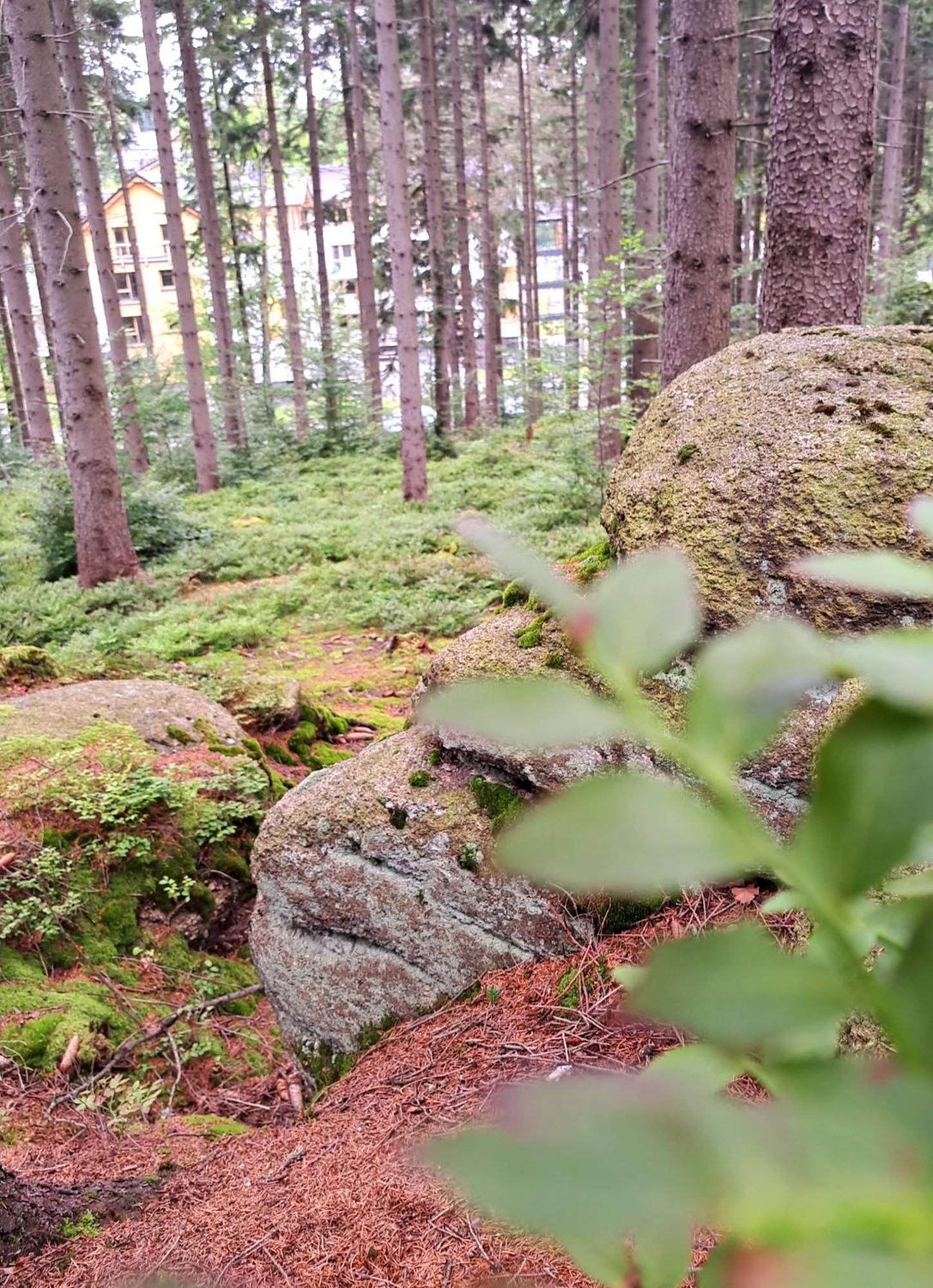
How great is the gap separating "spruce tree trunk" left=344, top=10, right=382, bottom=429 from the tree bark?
339 centimetres

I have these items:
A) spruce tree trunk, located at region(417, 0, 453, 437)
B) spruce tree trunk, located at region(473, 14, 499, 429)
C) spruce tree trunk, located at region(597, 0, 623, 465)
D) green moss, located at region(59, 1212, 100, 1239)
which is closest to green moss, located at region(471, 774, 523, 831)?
green moss, located at region(59, 1212, 100, 1239)

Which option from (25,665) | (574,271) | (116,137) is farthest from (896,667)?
(574,271)

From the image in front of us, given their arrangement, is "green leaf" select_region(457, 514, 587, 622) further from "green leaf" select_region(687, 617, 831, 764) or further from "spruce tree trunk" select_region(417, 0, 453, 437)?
"spruce tree trunk" select_region(417, 0, 453, 437)

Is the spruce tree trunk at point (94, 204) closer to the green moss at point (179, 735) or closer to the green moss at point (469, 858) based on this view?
the green moss at point (179, 735)

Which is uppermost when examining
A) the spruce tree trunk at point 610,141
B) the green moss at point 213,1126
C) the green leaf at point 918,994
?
the spruce tree trunk at point 610,141

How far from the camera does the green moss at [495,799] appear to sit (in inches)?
98.1

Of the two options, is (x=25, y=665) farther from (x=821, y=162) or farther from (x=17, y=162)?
(x=17, y=162)

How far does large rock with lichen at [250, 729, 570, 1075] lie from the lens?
2.44 meters

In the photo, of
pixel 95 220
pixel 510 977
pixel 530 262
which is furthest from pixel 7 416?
pixel 510 977

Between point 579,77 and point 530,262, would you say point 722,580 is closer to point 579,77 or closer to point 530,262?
point 530,262

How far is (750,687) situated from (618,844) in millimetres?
59

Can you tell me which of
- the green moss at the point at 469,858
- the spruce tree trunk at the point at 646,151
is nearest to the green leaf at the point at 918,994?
the green moss at the point at 469,858

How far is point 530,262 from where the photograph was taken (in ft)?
71.2

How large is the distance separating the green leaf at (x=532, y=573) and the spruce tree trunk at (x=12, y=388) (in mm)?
18932
